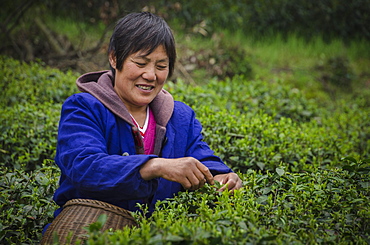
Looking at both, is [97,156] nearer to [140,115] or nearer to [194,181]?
[194,181]

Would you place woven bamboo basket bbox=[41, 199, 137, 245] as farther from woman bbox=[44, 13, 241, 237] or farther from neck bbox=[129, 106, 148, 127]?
neck bbox=[129, 106, 148, 127]

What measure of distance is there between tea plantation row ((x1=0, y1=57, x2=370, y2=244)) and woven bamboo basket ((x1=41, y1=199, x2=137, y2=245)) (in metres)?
0.11

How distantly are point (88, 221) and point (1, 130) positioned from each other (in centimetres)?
194

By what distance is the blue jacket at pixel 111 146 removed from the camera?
1969mm

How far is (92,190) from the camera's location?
6.57ft

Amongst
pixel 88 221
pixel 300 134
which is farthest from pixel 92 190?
pixel 300 134

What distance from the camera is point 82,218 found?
194 cm

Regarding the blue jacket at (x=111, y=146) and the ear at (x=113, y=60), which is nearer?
the blue jacket at (x=111, y=146)

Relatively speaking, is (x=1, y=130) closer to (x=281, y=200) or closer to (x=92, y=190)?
(x=92, y=190)

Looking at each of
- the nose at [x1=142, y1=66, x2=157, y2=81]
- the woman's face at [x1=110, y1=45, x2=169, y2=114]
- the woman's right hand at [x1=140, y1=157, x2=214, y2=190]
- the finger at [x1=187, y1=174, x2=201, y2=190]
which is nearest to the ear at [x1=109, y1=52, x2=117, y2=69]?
the woman's face at [x1=110, y1=45, x2=169, y2=114]

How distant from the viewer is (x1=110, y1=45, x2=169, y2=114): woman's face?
2.34 metres

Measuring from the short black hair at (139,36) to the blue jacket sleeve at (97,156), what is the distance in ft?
1.11

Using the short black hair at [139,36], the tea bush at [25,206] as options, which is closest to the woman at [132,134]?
the short black hair at [139,36]

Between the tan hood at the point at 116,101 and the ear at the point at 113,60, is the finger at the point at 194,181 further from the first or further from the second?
the ear at the point at 113,60
